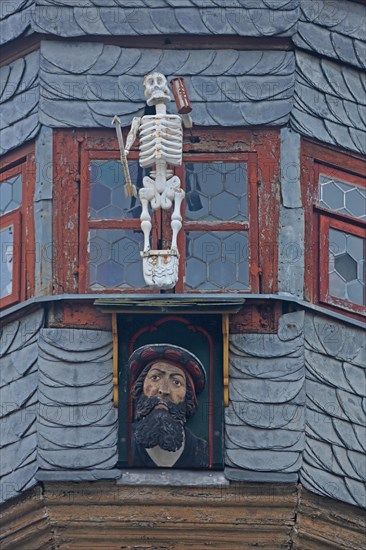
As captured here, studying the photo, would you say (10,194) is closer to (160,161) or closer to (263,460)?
(160,161)

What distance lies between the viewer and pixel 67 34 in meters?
29.8

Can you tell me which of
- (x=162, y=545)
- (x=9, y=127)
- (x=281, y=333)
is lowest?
(x=162, y=545)

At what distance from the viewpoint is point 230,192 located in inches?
1164

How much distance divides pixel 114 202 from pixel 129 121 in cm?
74

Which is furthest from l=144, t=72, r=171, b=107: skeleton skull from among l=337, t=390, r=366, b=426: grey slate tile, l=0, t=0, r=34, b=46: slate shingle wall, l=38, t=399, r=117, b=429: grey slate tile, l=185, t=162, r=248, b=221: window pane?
l=337, t=390, r=366, b=426: grey slate tile

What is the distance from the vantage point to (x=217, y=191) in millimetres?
29578

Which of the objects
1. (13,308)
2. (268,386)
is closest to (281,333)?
(268,386)

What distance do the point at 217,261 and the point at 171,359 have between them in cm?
108

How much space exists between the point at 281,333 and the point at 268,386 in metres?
0.49

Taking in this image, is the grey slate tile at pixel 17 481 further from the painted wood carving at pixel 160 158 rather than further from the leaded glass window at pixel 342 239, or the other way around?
the leaded glass window at pixel 342 239

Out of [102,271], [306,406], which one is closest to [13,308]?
[102,271]

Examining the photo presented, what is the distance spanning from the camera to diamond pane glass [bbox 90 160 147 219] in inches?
1163

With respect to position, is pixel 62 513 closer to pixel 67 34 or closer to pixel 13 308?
pixel 13 308

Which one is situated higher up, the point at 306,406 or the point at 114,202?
the point at 114,202
